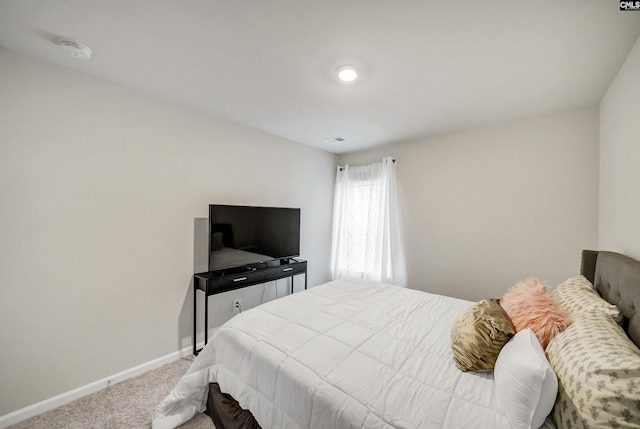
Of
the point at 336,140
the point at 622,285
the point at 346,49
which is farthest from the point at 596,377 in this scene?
the point at 336,140

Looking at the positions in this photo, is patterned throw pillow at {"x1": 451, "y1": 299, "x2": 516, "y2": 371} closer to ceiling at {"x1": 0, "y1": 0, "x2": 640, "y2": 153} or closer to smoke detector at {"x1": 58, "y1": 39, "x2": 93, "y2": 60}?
ceiling at {"x1": 0, "y1": 0, "x2": 640, "y2": 153}

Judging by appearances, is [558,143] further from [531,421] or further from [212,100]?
[212,100]

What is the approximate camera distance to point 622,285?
1257 mm

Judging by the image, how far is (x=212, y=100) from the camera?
7.79 feet

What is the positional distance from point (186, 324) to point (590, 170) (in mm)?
4162

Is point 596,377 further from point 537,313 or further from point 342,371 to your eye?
point 342,371

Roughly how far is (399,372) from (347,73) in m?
1.93

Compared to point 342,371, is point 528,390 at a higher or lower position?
higher

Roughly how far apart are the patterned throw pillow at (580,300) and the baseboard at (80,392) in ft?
10.1

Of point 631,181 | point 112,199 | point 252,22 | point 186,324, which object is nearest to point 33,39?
point 112,199

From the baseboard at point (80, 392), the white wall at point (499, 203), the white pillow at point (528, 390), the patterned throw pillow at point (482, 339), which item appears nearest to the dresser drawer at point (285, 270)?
the baseboard at point (80, 392)

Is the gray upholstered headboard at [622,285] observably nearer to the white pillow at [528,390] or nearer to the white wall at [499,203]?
the white pillow at [528,390]

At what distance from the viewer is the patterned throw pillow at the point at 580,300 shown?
118cm

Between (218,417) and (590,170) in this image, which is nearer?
(218,417)
